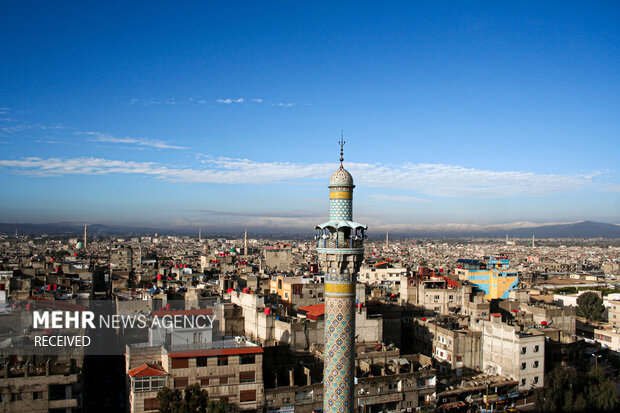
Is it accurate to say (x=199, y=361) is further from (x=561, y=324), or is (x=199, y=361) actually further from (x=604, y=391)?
(x=561, y=324)

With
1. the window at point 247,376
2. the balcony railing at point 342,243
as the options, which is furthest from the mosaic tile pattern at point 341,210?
the window at point 247,376

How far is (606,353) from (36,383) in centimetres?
3035

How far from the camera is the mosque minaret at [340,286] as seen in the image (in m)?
16.1

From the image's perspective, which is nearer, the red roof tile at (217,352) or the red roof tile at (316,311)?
the red roof tile at (217,352)

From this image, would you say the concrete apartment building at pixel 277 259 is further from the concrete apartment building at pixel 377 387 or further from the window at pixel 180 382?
the window at pixel 180 382

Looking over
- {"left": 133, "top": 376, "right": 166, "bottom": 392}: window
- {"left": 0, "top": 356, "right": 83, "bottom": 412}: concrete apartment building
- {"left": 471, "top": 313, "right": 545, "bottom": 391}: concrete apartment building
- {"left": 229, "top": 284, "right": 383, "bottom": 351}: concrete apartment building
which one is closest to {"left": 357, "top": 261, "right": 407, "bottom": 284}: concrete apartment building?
{"left": 229, "top": 284, "right": 383, "bottom": 351}: concrete apartment building

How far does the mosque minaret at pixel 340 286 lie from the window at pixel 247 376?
628 cm

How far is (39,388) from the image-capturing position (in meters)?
20.0

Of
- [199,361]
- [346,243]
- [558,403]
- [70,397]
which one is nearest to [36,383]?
[70,397]

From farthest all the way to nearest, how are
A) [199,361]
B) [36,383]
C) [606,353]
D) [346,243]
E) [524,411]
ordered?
1. [606,353]
2. [524,411]
3. [199,361]
4. [36,383]
5. [346,243]

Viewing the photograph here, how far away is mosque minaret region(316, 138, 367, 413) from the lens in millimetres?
16125

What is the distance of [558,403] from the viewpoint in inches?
909

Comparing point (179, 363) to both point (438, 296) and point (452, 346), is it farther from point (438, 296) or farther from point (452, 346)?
point (438, 296)

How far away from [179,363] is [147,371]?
1157 mm
